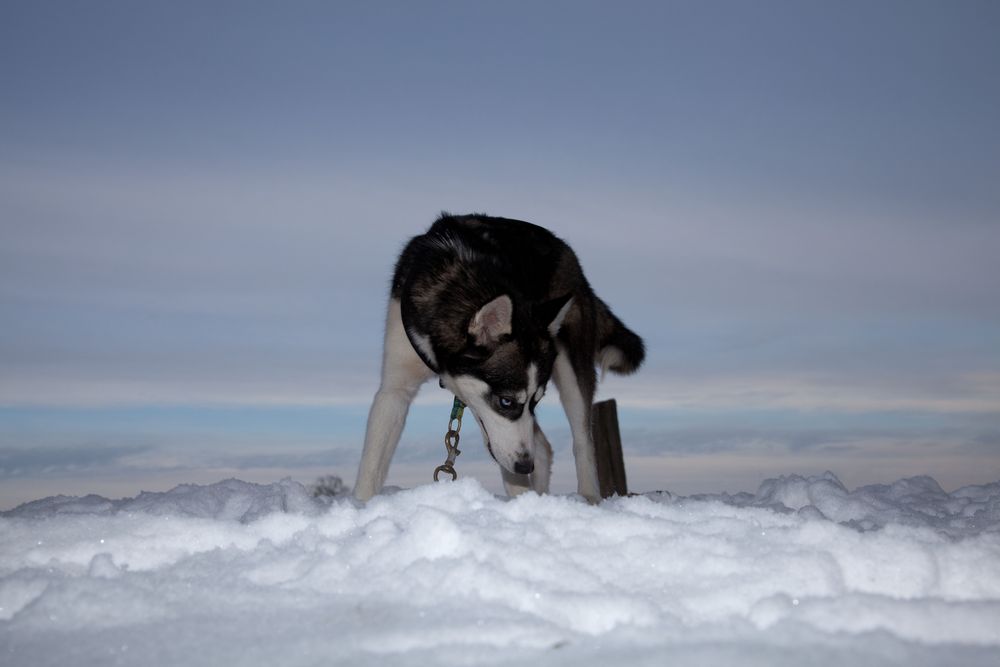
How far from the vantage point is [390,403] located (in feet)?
20.1

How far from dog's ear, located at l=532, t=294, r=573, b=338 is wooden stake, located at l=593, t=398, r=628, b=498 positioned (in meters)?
2.85

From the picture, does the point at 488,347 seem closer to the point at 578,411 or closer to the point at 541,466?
the point at 578,411

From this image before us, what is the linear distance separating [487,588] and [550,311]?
3256 mm

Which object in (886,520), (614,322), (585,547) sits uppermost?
(614,322)

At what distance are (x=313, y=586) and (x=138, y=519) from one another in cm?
146

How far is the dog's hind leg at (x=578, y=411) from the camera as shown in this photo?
22.2 ft

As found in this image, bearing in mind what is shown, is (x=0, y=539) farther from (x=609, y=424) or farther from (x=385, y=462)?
(x=609, y=424)

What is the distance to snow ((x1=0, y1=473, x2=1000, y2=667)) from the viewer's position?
8.77 feet

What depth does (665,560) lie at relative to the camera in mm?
3312

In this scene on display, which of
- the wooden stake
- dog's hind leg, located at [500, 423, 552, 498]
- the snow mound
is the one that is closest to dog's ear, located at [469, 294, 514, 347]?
dog's hind leg, located at [500, 423, 552, 498]

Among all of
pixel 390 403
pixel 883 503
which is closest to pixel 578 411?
pixel 390 403

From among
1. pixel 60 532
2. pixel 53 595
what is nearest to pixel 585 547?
pixel 53 595

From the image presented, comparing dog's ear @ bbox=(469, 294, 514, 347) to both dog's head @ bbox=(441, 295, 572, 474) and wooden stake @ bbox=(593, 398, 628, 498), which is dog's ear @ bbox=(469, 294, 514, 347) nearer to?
A: dog's head @ bbox=(441, 295, 572, 474)

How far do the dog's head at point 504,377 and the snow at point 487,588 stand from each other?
4.91ft
